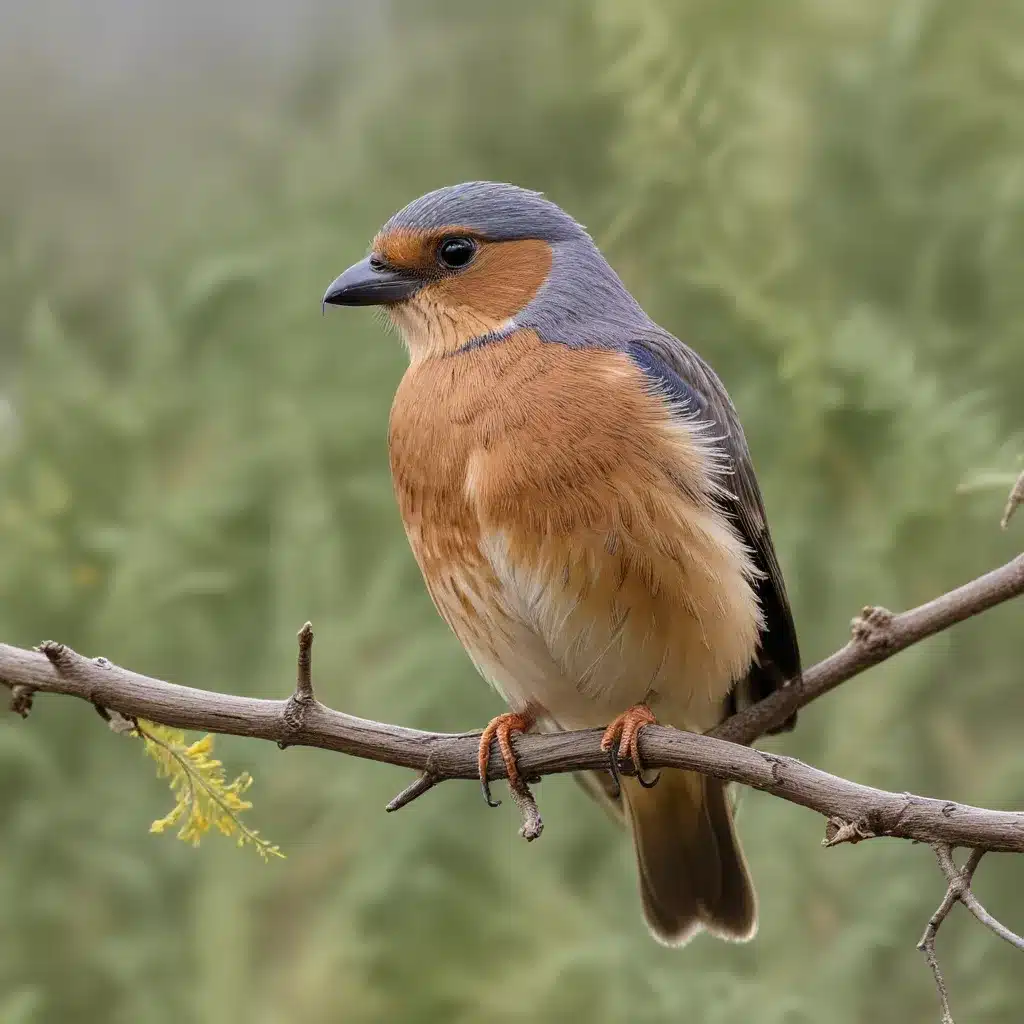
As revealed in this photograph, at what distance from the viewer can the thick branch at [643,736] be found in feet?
6.21

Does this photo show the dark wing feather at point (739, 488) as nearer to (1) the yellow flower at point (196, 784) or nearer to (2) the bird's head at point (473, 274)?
(2) the bird's head at point (473, 274)

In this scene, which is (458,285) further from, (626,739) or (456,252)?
(626,739)

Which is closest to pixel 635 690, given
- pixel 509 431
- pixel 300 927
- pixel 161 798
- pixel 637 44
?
pixel 509 431

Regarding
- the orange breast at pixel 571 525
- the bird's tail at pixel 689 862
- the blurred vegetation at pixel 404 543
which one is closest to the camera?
the orange breast at pixel 571 525

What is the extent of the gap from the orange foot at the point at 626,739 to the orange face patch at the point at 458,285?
84 centimetres

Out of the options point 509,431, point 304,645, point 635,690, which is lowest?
point 304,645

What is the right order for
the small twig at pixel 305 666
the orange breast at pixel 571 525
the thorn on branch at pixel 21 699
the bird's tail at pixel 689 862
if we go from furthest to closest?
the bird's tail at pixel 689 862
the orange breast at pixel 571 525
the thorn on branch at pixel 21 699
the small twig at pixel 305 666

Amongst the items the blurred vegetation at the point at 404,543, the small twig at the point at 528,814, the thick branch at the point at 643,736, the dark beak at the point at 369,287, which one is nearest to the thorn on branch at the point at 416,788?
the thick branch at the point at 643,736

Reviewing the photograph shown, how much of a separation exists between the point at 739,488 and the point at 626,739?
0.63 m

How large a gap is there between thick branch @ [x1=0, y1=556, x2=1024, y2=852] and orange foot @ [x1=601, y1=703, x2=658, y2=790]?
2 centimetres

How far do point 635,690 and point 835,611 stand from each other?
0.88m

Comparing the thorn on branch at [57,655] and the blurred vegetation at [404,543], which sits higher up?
the blurred vegetation at [404,543]

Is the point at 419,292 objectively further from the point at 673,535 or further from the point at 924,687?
the point at 924,687

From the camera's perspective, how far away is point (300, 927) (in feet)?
11.5
